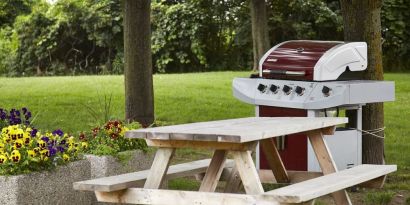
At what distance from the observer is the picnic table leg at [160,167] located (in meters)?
5.07

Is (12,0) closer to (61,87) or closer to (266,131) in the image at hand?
A: (61,87)

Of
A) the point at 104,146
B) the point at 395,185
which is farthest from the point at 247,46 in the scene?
the point at 104,146

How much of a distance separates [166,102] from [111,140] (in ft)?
26.7

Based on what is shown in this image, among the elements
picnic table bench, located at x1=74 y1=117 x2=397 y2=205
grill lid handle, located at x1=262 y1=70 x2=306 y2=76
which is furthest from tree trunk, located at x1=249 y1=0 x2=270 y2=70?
picnic table bench, located at x1=74 y1=117 x2=397 y2=205

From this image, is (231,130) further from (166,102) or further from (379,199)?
(166,102)

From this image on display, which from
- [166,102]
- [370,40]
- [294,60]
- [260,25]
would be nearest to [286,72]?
[294,60]

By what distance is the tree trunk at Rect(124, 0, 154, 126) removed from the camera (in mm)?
9938

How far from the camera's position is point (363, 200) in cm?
730

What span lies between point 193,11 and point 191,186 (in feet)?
50.8

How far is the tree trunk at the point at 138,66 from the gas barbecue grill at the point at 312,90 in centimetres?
255

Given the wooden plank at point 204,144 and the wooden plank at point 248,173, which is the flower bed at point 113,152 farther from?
the wooden plank at point 248,173

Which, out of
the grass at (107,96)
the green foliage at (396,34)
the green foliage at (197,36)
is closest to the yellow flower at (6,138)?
the grass at (107,96)

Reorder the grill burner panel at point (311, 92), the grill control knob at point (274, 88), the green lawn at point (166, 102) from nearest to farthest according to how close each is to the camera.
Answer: the grill burner panel at point (311, 92), the grill control knob at point (274, 88), the green lawn at point (166, 102)

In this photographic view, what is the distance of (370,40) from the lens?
7.95 meters
